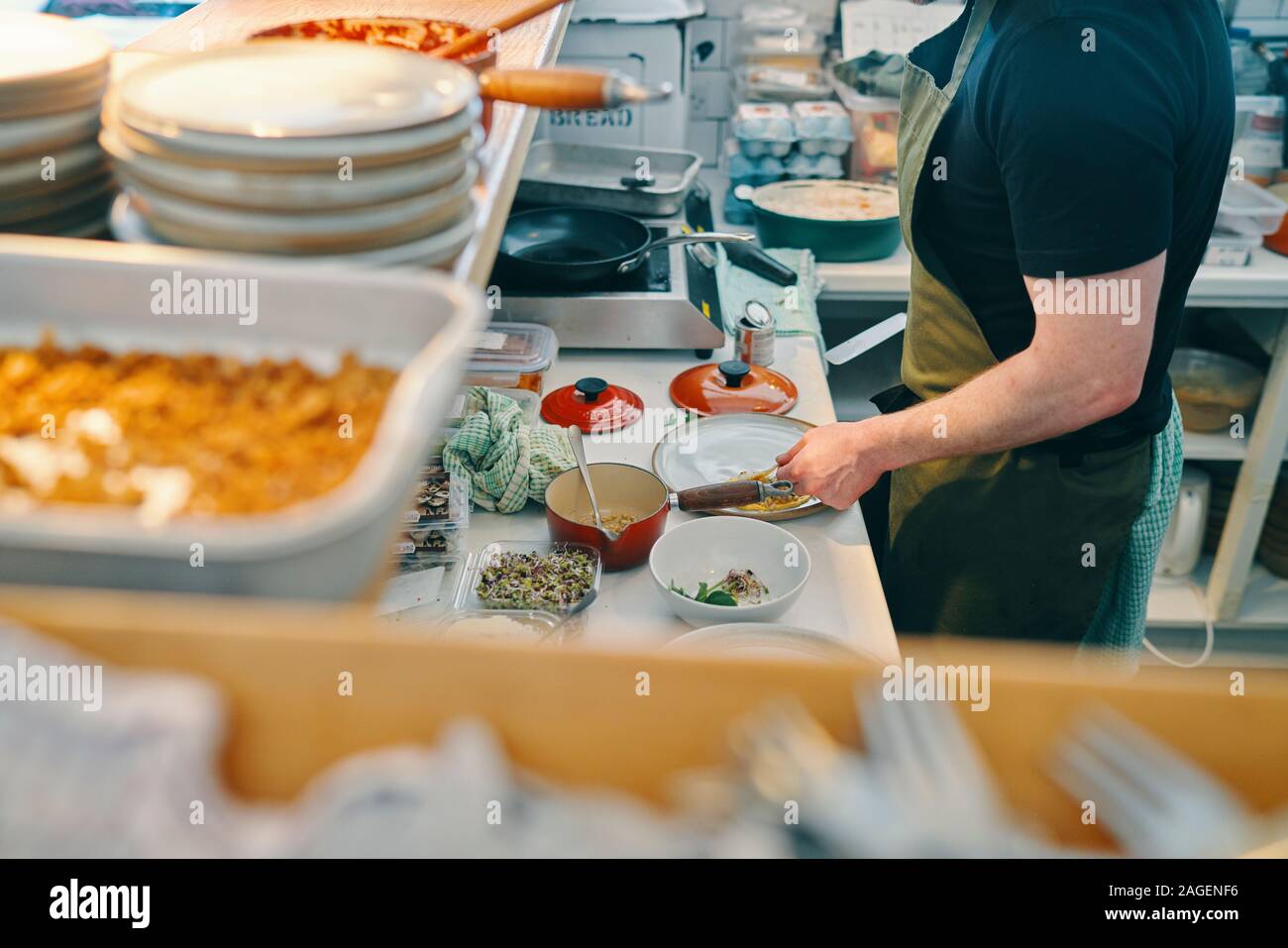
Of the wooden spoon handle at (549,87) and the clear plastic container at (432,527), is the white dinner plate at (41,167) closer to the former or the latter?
the wooden spoon handle at (549,87)

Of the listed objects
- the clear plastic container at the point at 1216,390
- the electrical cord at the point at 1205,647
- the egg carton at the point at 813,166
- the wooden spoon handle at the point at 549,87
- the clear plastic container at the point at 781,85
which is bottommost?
the electrical cord at the point at 1205,647

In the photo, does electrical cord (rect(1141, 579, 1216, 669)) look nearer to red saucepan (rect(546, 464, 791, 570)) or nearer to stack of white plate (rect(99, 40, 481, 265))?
red saucepan (rect(546, 464, 791, 570))

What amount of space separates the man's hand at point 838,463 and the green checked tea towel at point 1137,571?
525 mm

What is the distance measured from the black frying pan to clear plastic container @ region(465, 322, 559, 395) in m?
0.14

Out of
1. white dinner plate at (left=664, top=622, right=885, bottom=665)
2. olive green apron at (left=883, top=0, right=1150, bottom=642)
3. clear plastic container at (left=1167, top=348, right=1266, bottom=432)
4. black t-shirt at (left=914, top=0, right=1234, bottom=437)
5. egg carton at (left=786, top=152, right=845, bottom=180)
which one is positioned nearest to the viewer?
black t-shirt at (left=914, top=0, right=1234, bottom=437)

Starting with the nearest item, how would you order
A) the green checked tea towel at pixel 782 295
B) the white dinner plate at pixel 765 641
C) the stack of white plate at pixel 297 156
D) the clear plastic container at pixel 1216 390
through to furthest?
the stack of white plate at pixel 297 156 → the white dinner plate at pixel 765 641 → the green checked tea towel at pixel 782 295 → the clear plastic container at pixel 1216 390

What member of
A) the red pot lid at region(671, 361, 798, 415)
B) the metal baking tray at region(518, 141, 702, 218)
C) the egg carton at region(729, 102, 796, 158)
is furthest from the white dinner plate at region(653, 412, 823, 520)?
the egg carton at region(729, 102, 796, 158)

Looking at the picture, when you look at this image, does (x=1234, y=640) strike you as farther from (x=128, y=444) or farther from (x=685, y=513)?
(x=128, y=444)

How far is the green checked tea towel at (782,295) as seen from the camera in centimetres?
238

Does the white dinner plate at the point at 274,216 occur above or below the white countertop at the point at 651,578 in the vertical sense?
above

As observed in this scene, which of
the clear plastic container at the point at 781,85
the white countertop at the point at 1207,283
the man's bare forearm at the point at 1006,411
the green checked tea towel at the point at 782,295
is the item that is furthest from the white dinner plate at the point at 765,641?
the clear plastic container at the point at 781,85

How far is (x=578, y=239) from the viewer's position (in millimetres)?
2250

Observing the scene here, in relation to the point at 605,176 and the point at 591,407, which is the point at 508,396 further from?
the point at 605,176

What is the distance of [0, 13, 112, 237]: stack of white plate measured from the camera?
73cm
